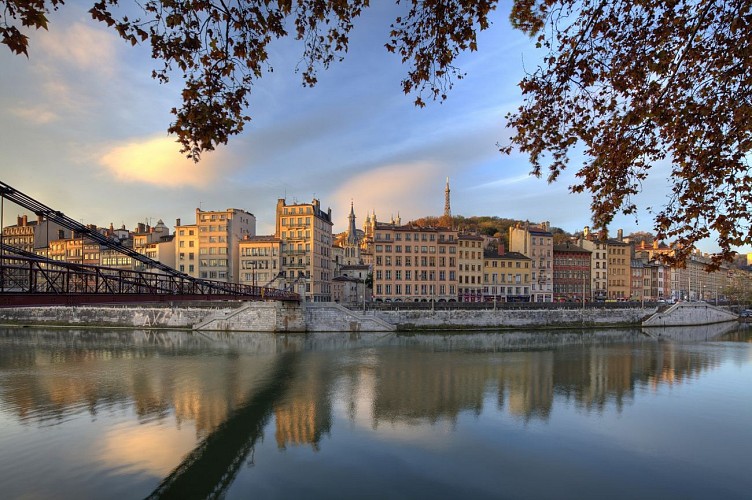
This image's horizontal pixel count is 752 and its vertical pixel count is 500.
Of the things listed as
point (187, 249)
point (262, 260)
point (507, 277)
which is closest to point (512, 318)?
point (507, 277)

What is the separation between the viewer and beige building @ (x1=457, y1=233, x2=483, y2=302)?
70.9 m

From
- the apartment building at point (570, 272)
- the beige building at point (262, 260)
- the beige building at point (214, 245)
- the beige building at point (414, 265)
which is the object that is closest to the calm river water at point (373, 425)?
the beige building at point (414, 265)

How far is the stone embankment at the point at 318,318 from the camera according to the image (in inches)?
1902

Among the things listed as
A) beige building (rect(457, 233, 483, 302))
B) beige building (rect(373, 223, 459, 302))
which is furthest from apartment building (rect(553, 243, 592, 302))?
beige building (rect(373, 223, 459, 302))

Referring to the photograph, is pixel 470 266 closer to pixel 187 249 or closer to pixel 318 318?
pixel 318 318

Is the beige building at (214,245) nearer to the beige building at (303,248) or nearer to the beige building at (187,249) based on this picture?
the beige building at (187,249)

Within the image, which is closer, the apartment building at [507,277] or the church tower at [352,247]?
the apartment building at [507,277]

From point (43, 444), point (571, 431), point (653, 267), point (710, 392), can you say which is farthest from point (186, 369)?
point (653, 267)

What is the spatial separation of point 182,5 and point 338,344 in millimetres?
36217

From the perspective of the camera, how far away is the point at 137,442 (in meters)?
15.5

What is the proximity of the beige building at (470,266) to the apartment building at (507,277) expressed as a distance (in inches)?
72.7

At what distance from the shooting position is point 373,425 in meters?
17.3

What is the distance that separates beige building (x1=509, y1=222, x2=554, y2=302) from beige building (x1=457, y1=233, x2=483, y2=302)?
10239 millimetres

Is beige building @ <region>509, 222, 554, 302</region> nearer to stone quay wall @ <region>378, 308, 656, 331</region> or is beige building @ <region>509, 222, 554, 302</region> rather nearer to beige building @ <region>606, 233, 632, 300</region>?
beige building @ <region>606, 233, 632, 300</region>
